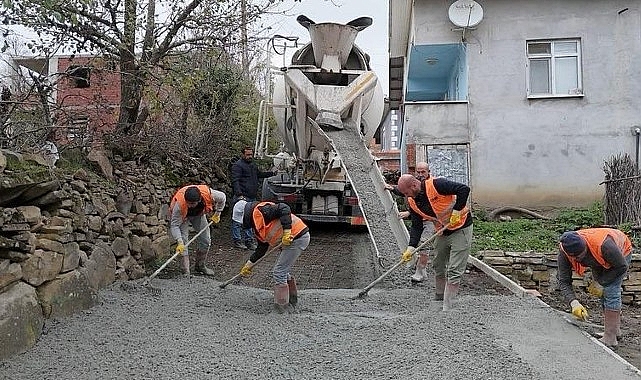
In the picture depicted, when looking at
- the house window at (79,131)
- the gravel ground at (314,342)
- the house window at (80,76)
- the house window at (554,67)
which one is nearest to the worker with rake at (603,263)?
the gravel ground at (314,342)

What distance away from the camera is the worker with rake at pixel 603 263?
15.4 feet

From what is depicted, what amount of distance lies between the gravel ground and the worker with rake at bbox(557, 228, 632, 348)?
0.37m

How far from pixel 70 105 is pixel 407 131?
22.7 feet

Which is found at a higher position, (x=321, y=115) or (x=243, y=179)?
(x=321, y=115)

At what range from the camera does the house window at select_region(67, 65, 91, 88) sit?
22.4ft

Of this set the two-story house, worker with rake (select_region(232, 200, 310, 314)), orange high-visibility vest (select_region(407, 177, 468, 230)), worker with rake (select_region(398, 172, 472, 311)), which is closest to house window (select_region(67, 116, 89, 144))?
the two-story house

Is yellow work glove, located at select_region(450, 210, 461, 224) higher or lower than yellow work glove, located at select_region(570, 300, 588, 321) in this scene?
higher

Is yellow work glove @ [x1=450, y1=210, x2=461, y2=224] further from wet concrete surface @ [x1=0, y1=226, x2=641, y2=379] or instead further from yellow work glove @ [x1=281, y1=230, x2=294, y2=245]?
yellow work glove @ [x1=281, y1=230, x2=294, y2=245]

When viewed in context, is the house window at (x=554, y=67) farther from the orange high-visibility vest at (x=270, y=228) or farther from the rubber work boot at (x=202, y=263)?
the orange high-visibility vest at (x=270, y=228)

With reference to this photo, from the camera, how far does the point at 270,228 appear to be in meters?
5.61

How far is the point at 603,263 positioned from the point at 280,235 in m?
2.67

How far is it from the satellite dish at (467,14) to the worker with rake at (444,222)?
7116 mm

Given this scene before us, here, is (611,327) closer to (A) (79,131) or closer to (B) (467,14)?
(A) (79,131)

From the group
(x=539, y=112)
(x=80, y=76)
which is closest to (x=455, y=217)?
(x=80, y=76)
